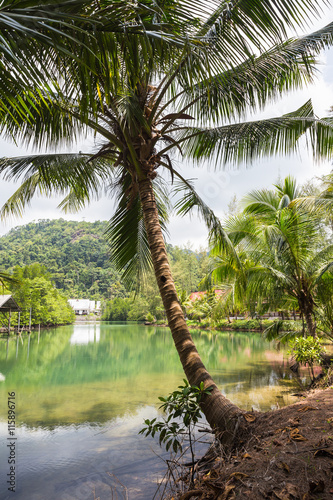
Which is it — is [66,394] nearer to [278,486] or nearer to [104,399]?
[104,399]

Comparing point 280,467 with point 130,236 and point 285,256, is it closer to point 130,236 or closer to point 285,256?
point 130,236

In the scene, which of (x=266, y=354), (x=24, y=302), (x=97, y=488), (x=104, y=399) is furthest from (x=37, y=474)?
(x=24, y=302)

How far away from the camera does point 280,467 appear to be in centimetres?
197

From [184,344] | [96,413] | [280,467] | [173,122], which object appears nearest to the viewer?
[280,467]

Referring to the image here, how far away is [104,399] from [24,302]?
61.3ft

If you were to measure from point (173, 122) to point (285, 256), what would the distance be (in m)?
3.86

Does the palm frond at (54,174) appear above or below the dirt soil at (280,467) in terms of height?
above

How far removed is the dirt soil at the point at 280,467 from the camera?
68.9 inches

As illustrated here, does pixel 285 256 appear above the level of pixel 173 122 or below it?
below

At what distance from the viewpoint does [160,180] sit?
543cm

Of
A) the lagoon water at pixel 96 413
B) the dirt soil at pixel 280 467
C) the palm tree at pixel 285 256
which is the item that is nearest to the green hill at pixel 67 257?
the lagoon water at pixel 96 413

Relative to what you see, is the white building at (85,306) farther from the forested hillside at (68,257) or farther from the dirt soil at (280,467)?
the dirt soil at (280,467)

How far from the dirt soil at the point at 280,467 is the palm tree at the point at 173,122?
474 mm

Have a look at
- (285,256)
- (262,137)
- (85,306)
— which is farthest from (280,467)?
(85,306)
